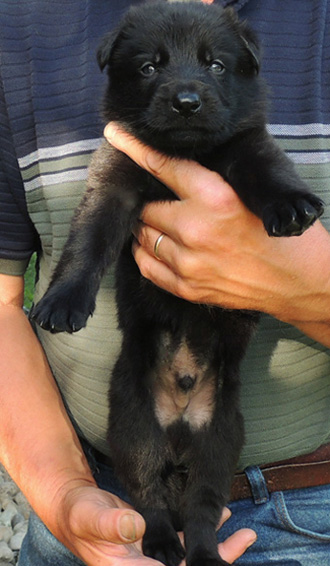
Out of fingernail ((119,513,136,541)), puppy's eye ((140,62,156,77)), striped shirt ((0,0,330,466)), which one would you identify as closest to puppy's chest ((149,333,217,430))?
striped shirt ((0,0,330,466))

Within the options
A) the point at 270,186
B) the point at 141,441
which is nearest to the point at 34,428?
the point at 141,441

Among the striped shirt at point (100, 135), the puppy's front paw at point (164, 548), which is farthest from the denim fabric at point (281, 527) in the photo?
the puppy's front paw at point (164, 548)

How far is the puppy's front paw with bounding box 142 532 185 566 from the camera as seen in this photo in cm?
178

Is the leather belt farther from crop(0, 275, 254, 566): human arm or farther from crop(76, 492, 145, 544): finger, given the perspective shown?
crop(76, 492, 145, 544): finger

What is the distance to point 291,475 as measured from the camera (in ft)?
7.11

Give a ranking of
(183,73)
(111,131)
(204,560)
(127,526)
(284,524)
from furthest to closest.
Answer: (284,524) < (111,131) < (183,73) < (204,560) < (127,526)

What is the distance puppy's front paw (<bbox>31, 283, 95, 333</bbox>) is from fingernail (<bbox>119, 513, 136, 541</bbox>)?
397 millimetres

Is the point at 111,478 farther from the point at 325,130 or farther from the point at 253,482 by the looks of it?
the point at 325,130

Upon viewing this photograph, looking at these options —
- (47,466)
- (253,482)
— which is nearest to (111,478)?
(47,466)

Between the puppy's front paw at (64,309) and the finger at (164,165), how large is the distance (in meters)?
0.34

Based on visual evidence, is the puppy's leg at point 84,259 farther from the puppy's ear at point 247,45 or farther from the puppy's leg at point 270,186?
the puppy's ear at point 247,45

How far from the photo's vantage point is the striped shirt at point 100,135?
205cm

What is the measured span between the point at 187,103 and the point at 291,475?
1036 millimetres

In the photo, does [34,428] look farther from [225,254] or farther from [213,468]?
[225,254]
